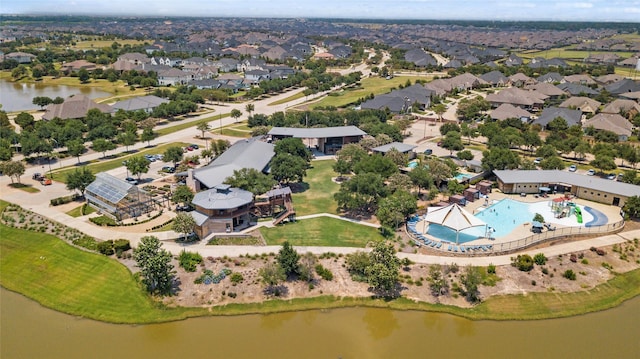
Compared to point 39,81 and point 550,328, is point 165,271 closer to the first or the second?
point 550,328

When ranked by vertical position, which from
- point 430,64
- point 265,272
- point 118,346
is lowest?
point 118,346

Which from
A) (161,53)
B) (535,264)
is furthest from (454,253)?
(161,53)

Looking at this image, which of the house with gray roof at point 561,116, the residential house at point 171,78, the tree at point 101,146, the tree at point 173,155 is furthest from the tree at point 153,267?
the residential house at point 171,78

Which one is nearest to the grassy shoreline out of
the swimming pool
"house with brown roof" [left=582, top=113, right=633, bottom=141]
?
the swimming pool

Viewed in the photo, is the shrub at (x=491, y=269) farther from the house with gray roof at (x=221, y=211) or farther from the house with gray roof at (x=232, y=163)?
the house with gray roof at (x=232, y=163)

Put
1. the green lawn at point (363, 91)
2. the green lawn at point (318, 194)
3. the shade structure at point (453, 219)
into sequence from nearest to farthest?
the shade structure at point (453, 219)
the green lawn at point (318, 194)
the green lawn at point (363, 91)

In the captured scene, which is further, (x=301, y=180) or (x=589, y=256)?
(x=301, y=180)

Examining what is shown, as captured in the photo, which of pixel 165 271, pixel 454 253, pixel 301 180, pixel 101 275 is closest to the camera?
pixel 165 271

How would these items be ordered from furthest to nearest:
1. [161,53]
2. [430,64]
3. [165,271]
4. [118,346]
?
1. [161,53]
2. [430,64]
3. [165,271]
4. [118,346]
